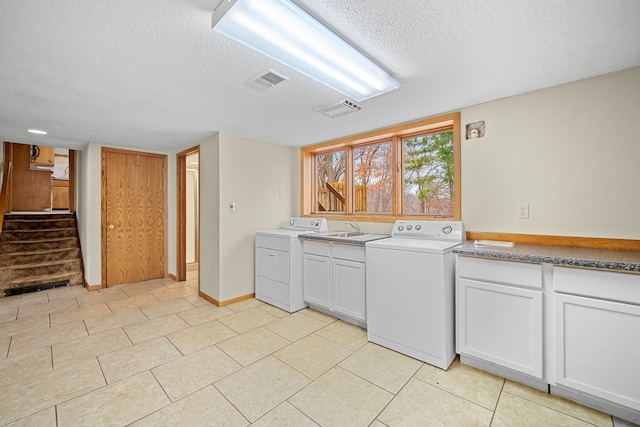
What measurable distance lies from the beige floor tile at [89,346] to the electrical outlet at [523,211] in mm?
3504

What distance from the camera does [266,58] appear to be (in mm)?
1705

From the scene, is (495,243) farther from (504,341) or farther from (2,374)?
(2,374)

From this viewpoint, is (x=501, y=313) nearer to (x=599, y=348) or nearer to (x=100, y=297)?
(x=599, y=348)

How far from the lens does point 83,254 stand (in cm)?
429

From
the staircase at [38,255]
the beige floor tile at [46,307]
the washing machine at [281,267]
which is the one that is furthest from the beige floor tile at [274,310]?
the staircase at [38,255]

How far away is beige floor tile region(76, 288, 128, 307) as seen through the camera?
11.4ft

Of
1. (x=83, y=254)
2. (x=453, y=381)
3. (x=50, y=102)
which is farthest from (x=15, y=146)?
(x=453, y=381)

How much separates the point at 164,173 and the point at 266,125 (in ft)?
8.26

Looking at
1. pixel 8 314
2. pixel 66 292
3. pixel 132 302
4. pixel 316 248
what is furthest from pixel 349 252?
pixel 66 292

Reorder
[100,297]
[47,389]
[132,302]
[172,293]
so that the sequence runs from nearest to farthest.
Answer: [47,389] → [132,302] → [100,297] → [172,293]

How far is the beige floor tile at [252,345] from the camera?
7.30ft

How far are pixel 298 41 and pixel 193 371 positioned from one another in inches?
90.3

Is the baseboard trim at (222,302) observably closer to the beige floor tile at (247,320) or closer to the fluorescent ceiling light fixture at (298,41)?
the beige floor tile at (247,320)

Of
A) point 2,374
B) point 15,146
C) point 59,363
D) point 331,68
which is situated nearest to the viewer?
point 331,68
